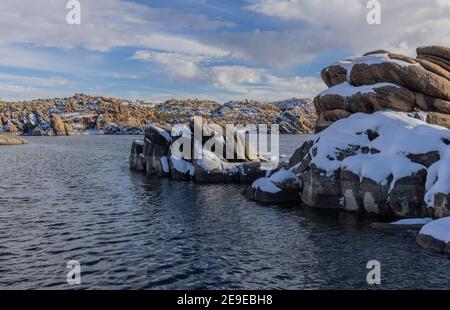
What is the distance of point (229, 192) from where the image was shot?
164 ft

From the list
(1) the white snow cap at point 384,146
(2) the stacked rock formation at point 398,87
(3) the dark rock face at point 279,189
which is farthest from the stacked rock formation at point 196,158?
(1) the white snow cap at point 384,146

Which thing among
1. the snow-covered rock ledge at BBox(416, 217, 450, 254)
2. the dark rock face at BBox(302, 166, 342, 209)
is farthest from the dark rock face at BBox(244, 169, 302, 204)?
the snow-covered rock ledge at BBox(416, 217, 450, 254)

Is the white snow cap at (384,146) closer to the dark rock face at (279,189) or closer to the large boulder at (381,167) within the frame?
the large boulder at (381,167)

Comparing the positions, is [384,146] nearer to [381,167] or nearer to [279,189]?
[381,167]

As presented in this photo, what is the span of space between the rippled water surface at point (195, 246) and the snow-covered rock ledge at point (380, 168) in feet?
8.86

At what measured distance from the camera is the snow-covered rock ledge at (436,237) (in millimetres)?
25328

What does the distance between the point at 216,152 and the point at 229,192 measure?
15.1 m

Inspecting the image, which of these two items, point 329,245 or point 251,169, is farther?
point 251,169

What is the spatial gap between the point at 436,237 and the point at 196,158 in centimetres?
4025

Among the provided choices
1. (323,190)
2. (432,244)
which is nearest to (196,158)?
(323,190)

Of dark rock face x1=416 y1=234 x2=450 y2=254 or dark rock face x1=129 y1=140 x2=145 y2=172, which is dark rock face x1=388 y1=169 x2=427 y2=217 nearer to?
dark rock face x1=416 y1=234 x2=450 y2=254
